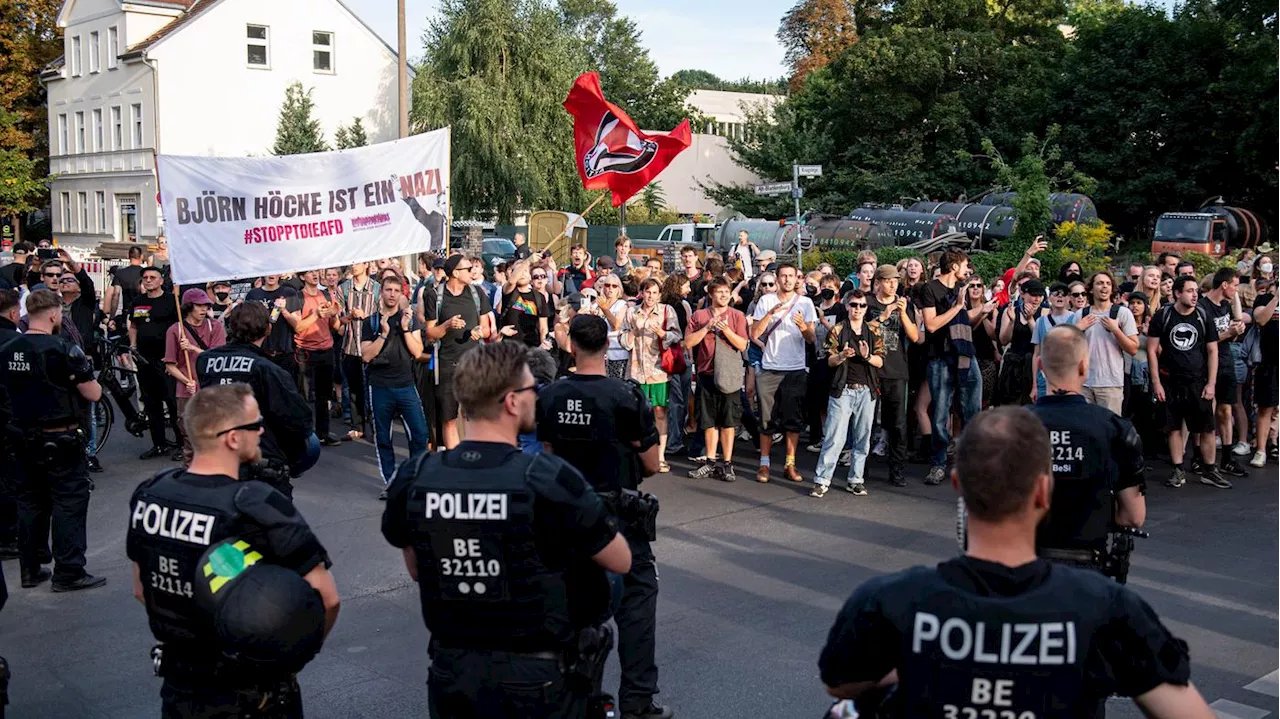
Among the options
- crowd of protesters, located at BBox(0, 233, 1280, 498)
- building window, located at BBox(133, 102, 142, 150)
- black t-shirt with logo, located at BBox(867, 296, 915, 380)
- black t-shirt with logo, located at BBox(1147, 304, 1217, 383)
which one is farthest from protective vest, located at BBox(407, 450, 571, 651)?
building window, located at BBox(133, 102, 142, 150)

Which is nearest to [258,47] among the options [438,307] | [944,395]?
[438,307]

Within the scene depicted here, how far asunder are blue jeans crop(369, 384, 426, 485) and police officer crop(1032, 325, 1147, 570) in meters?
6.41

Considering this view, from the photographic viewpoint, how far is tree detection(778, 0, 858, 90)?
6203cm

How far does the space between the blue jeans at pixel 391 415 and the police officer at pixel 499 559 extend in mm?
Answer: 6528

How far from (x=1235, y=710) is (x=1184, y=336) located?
6011 mm

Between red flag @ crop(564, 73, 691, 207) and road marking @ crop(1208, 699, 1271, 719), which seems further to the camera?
red flag @ crop(564, 73, 691, 207)

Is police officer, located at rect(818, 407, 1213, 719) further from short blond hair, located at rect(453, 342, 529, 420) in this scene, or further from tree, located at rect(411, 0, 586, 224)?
tree, located at rect(411, 0, 586, 224)

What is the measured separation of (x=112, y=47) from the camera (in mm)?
45625

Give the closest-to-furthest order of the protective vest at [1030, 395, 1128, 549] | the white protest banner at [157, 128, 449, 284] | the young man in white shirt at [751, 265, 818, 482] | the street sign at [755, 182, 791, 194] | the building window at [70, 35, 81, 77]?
1. the protective vest at [1030, 395, 1128, 549]
2. the white protest banner at [157, 128, 449, 284]
3. the young man in white shirt at [751, 265, 818, 482]
4. the street sign at [755, 182, 791, 194]
5. the building window at [70, 35, 81, 77]

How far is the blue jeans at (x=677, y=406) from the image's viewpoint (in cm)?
1210

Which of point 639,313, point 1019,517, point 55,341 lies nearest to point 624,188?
point 639,313

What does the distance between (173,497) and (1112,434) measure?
3.66 metres

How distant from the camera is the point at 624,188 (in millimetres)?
15477

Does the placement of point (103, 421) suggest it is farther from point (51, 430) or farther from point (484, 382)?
point (484, 382)
